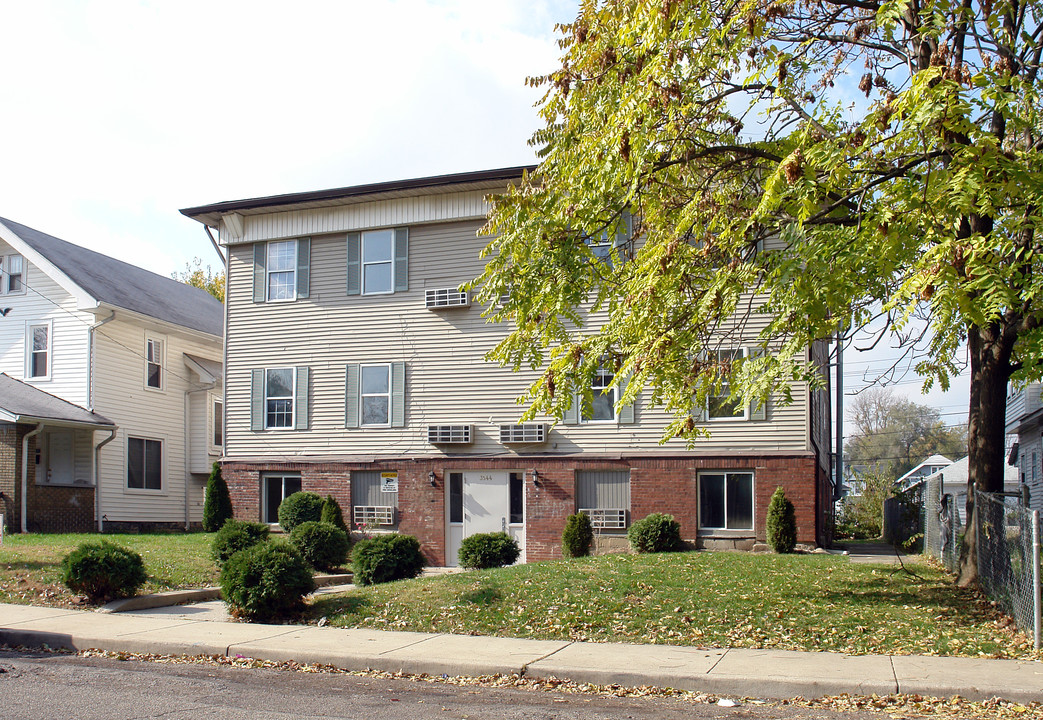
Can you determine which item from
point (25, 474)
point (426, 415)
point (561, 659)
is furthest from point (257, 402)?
point (561, 659)

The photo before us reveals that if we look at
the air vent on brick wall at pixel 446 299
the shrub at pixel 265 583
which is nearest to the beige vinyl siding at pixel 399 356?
the air vent on brick wall at pixel 446 299

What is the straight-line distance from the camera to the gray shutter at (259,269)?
23562mm

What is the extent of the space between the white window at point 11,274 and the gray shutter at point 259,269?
8.42 metres

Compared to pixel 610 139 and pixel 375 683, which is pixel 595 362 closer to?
pixel 610 139

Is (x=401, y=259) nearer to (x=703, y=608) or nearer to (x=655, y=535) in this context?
(x=655, y=535)

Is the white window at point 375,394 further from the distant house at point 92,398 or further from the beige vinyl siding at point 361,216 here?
the distant house at point 92,398

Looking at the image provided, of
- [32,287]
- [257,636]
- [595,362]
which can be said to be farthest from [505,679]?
[32,287]

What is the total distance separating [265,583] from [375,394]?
10942 mm

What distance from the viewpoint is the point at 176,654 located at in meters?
9.88

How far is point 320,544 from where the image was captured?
55.2ft

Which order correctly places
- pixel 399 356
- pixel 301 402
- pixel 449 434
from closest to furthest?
pixel 449 434 < pixel 399 356 < pixel 301 402

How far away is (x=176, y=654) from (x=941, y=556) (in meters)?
14.0

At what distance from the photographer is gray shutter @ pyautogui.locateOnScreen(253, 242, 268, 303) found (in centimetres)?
2356

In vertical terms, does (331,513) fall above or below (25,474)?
below
